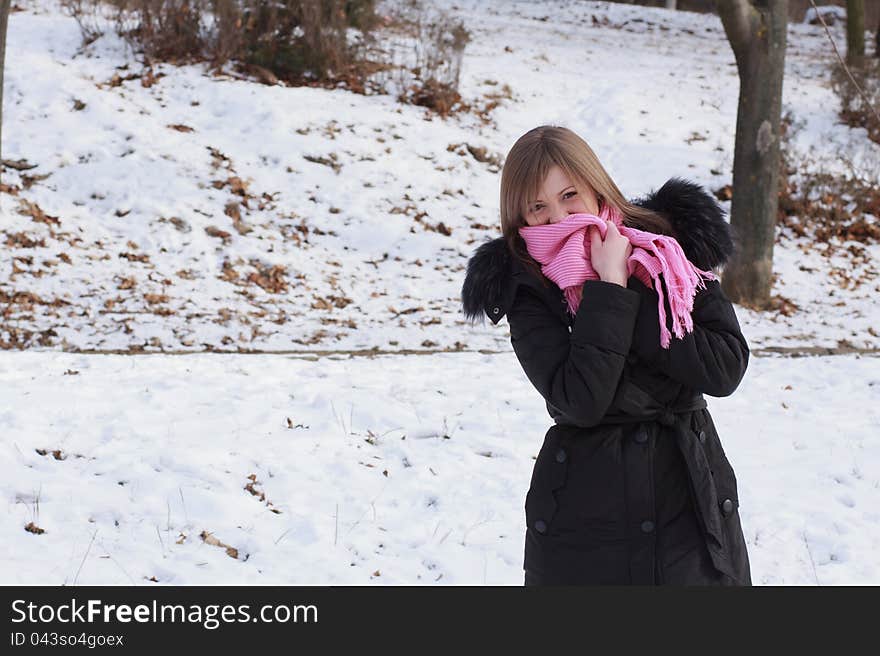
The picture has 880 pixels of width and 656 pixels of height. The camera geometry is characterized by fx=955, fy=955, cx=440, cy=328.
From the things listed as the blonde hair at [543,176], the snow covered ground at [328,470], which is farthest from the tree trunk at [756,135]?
the blonde hair at [543,176]

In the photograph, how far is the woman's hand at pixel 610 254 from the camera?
2.15m

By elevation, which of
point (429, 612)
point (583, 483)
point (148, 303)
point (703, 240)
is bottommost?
point (148, 303)

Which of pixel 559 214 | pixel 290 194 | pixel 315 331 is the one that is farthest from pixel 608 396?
pixel 290 194

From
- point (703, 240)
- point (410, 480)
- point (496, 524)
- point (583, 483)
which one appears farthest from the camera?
point (410, 480)

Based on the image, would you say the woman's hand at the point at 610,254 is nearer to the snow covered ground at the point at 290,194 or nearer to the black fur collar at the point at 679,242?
the black fur collar at the point at 679,242

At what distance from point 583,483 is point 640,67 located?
52.4 ft

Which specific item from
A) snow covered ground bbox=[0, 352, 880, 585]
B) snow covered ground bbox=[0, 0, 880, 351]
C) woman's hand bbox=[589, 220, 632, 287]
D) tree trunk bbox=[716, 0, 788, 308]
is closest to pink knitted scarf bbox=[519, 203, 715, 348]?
woman's hand bbox=[589, 220, 632, 287]

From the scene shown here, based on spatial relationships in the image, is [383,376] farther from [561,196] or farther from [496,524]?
[561,196]

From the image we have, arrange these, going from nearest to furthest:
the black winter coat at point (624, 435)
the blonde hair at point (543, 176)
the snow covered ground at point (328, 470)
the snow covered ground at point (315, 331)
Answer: the black winter coat at point (624, 435) < the blonde hair at point (543, 176) < the snow covered ground at point (328, 470) < the snow covered ground at point (315, 331)

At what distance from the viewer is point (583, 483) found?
2195 millimetres

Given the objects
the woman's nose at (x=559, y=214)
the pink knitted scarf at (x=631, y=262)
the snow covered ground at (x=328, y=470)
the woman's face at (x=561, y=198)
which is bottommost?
the snow covered ground at (x=328, y=470)

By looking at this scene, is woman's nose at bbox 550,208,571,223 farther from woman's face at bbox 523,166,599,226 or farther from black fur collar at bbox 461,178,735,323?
black fur collar at bbox 461,178,735,323

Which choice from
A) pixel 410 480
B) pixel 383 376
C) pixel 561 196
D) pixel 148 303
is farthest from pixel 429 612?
pixel 148 303

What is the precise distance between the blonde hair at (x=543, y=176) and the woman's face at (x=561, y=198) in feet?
0.03
